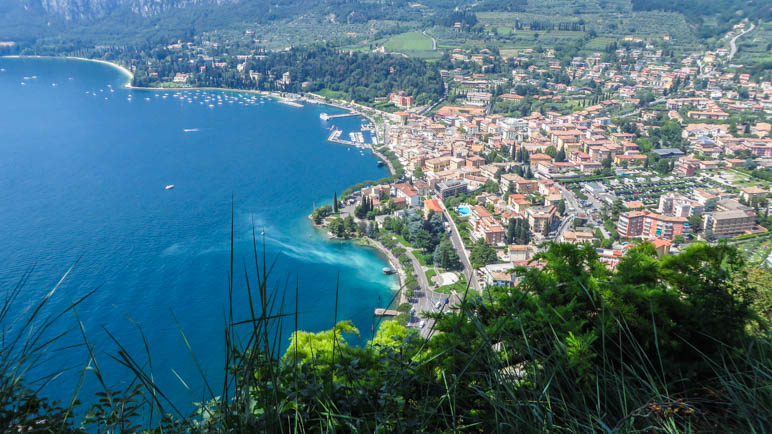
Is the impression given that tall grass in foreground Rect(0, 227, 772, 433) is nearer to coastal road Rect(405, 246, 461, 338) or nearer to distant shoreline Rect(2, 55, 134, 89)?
coastal road Rect(405, 246, 461, 338)

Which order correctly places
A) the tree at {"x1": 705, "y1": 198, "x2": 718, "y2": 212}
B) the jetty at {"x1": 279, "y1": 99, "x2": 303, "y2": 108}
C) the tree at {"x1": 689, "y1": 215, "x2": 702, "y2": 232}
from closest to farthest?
1. the tree at {"x1": 689, "y1": 215, "x2": 702, "y2": 232}
2. the tree at {"x1": 705, "y1": 198, "x2": 718, "y2": 212}
3. the jetty at {"x1": 279, "y1": 99, "x2": 303, "y2": 108}

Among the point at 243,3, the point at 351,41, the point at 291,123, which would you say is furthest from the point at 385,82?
the point at 243,3

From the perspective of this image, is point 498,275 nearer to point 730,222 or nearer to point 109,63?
point 730,222

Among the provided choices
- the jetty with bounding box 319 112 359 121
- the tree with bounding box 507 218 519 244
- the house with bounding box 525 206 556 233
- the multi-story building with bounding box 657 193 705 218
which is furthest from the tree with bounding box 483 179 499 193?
the jetty with bounding box 319 112 359 121

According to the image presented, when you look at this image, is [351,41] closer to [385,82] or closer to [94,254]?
[385,82]

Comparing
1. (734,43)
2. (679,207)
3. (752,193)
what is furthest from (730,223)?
(734,43)

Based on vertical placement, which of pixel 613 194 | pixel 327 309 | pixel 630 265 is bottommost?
pixel 327 309

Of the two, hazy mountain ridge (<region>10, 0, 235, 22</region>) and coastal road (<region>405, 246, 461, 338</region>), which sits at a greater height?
hazy mountain ridge (<region>10, 0, 235, 22</region>)
